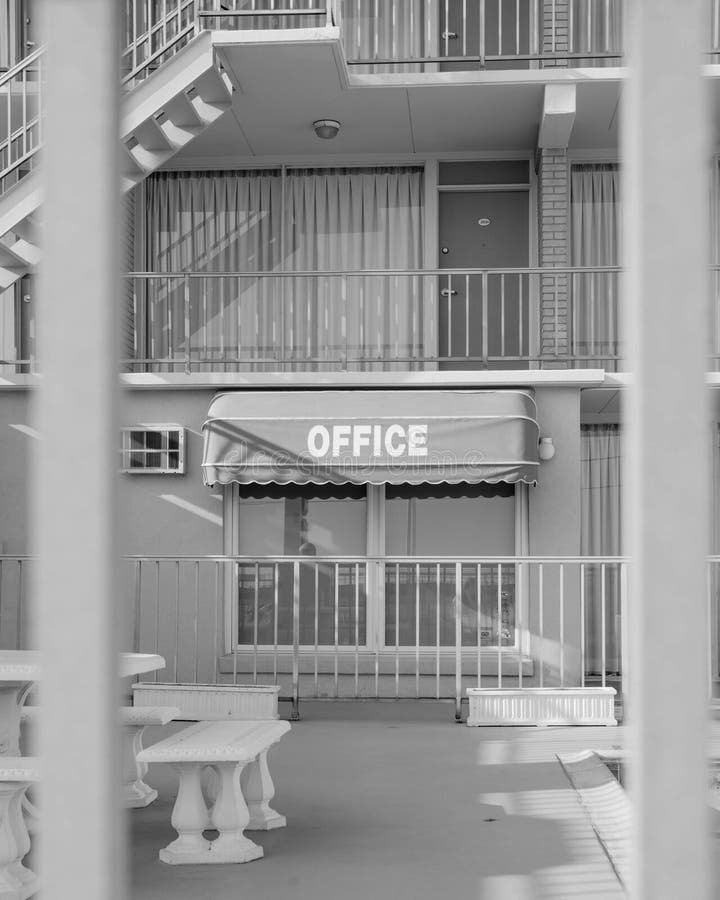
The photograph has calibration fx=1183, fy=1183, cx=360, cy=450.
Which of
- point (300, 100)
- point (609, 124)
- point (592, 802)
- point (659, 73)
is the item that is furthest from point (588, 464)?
point (659, 73)

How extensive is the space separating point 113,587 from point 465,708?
8.58m

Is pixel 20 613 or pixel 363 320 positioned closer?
pixel 20 613

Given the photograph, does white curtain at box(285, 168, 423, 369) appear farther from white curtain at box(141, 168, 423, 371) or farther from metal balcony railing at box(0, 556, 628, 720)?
metal balcony railing at box(0, 556, 628, 720)

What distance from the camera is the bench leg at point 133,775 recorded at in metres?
6.06

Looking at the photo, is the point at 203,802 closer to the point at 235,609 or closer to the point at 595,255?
the point at 235,609

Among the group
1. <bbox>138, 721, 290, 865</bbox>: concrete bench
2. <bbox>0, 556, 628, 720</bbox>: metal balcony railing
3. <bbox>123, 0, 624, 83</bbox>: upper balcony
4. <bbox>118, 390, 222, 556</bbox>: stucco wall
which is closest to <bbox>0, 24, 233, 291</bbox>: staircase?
<bbox>123, 0, 624, 83</bbox>: upper balcony

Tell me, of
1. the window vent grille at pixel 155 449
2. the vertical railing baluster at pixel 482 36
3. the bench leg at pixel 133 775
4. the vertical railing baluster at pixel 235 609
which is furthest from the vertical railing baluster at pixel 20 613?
the vertical railing baluster at pixel 482 36

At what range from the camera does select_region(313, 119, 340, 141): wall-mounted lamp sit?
39.9ft

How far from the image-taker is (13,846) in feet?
15.0

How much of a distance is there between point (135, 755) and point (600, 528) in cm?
735

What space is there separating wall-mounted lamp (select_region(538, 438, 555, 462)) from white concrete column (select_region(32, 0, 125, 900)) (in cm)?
946

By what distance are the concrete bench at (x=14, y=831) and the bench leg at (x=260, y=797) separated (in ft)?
4.02

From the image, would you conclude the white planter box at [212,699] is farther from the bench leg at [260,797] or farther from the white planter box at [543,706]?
the bench leg at [260,797]

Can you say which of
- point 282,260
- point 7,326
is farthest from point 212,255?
point 7,326
